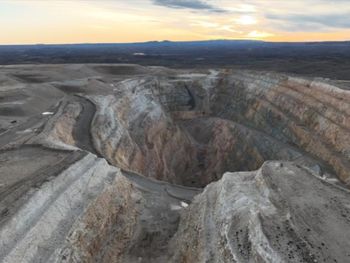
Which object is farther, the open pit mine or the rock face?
the open pit mine

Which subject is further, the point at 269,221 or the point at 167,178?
the point at 167,178

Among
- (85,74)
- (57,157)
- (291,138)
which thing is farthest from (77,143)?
(85,74)

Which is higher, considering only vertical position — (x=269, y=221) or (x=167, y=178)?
(x=269, y=221)

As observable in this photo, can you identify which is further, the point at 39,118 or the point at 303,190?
the point at 39,118

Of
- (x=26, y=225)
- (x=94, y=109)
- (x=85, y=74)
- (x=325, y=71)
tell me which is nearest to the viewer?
(x=26, y=225)

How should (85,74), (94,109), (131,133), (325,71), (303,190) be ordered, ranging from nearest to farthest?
1. (303,190)
2. (94,109)
3. (131,133)
4. (85,74)
5. (325,71)

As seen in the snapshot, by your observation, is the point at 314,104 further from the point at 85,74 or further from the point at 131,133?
the point at 85,74

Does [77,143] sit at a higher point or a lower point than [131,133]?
higher

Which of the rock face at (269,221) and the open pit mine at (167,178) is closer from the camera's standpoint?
the rock face at (269,221)
